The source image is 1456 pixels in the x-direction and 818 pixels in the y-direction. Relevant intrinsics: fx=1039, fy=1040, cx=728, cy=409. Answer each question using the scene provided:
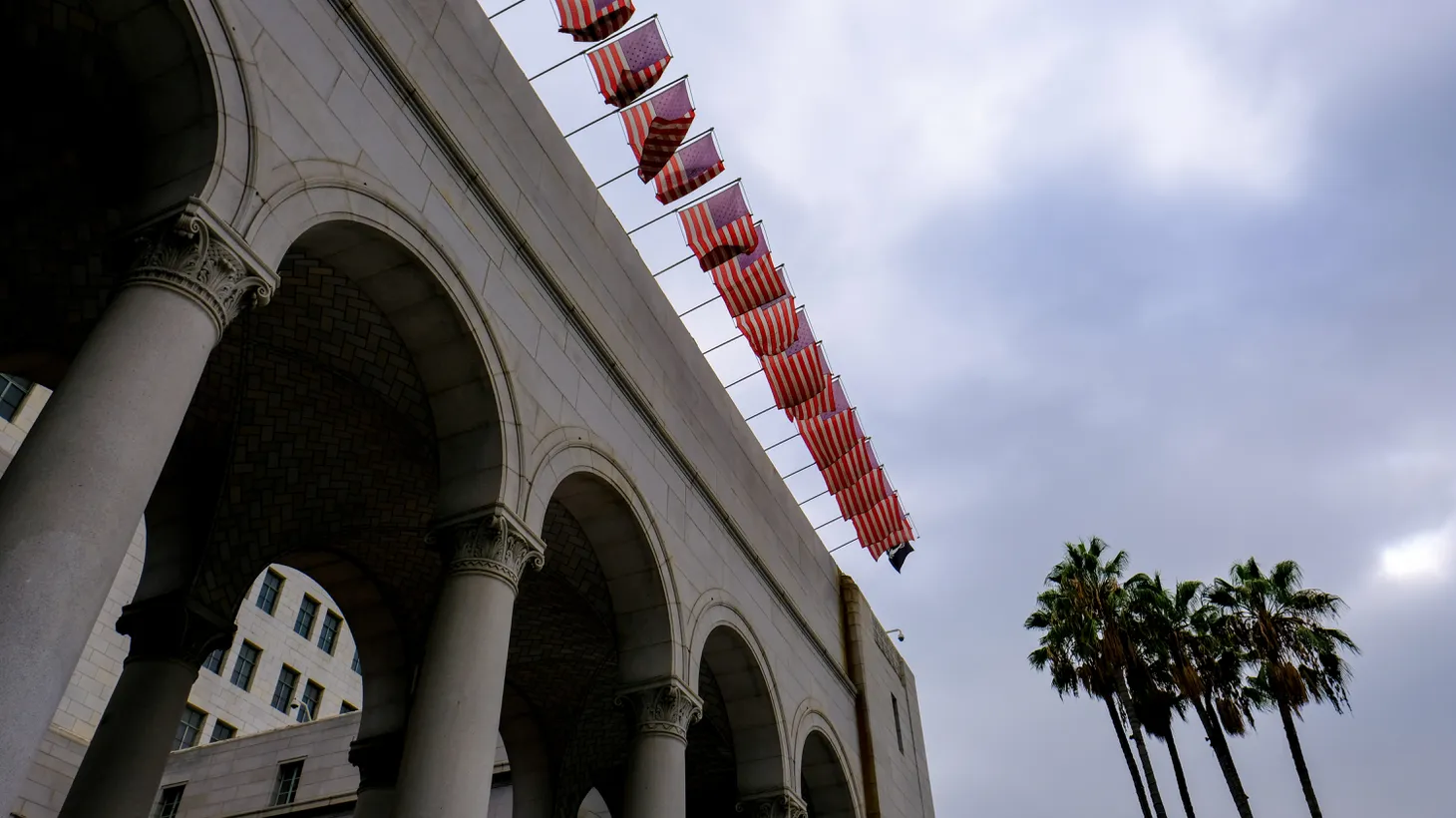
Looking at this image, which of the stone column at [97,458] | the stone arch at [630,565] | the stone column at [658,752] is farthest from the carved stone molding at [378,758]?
the stone column at [97,458]

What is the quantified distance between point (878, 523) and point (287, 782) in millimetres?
17543

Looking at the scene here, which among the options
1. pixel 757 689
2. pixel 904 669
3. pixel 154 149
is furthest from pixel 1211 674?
pixel 154 149

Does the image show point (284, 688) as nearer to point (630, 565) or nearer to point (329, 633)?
point (329, 633)

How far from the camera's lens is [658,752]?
12.8m

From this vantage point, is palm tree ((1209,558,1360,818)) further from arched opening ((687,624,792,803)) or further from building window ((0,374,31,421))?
building window ((0,374,31,421))

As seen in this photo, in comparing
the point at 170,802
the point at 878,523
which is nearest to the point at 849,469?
the point at 878,523

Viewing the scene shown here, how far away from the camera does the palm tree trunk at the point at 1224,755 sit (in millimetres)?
28562

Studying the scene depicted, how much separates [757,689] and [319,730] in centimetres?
1638

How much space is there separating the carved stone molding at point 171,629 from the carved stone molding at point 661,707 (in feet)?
16.3

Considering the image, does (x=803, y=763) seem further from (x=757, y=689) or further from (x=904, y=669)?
(x=904, y=669)

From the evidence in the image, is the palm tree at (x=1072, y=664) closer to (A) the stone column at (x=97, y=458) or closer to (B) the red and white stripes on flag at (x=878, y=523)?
(B) the red and white stripes on flag at (x=878, y=523)

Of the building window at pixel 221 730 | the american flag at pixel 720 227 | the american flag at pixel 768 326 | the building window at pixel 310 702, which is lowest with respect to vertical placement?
the american flag at pixel 768 326

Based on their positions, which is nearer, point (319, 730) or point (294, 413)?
point (294, 413)

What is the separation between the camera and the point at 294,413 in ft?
42.2
